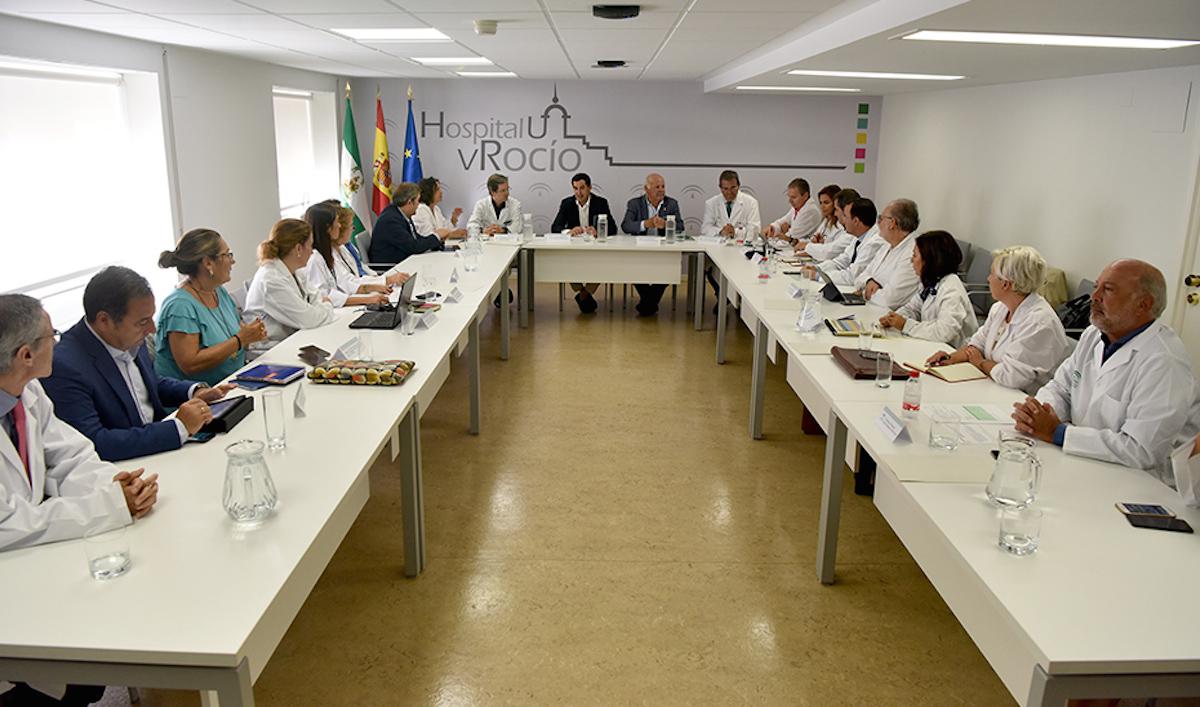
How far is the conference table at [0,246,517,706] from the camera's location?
5.36 ft

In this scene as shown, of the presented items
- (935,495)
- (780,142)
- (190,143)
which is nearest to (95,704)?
(935,495)

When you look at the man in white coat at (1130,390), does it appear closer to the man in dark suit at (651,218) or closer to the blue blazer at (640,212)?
the man in dark suit at (651,218)

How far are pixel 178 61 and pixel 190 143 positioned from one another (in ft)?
1.77

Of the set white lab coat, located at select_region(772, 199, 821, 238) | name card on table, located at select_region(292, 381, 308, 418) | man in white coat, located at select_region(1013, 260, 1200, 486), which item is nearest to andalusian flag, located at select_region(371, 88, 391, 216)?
white lab coat, located at select_region(772, 199, 821, 238)

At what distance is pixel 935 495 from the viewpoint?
91.4 inches

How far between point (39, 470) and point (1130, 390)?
3.06 meters

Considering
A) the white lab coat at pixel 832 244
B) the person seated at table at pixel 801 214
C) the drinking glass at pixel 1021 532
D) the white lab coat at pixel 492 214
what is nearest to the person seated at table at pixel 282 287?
the drinking glass at pixel 1021 532

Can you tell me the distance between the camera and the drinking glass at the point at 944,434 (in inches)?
104

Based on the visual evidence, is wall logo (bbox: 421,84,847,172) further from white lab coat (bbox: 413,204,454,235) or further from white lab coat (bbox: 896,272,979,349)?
white lab coat (bbox: 896,272,979,349)

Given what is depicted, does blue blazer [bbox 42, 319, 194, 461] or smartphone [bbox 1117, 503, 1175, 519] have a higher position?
blue blazer [bbox 42, 319, 194, 461]

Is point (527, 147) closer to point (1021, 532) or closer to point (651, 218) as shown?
point (651, 218)

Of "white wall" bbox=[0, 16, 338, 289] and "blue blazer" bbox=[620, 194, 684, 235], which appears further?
"blue blazer" bbox=[620, 194, 684, 235]

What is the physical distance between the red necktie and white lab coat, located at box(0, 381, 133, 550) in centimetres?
1

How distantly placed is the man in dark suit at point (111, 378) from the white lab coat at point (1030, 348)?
2.88 m
